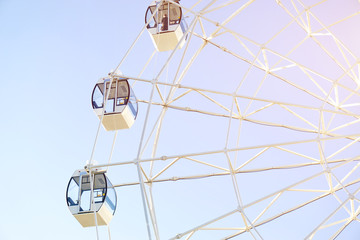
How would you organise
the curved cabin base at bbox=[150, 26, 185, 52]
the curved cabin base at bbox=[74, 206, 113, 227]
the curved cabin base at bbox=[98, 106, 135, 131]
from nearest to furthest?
1. the curved cabin base at bbox=[74, 206, 113, 227]
2. the curved cabin base at bbox=[98, 106, 135, 131]
3. the curved cabin base at bbox=[150, 26, 185, 52]

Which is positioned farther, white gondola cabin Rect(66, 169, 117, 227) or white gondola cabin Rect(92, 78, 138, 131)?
white gondola cabin Rect(92, 78, 138, 131)

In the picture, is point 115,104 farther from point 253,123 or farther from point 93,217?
point 253,123

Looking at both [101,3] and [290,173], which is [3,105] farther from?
[290,173]

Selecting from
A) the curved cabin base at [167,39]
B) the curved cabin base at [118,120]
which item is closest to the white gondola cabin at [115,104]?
the curved cabin base at [118,120]

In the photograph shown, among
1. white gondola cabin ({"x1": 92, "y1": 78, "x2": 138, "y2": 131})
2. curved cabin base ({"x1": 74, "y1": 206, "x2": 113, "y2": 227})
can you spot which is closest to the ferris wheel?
white gondola cabin ({"x1": 92, "y1": 78, "x2": 138, "y2": 131})

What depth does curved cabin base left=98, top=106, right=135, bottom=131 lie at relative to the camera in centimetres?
2523

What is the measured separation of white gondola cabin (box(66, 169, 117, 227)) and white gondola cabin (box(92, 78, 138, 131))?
248 centimetres

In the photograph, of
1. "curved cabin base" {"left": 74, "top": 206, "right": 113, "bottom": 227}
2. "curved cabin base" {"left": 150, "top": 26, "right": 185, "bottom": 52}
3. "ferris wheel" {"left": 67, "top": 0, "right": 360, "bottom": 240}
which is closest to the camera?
"curved cabin base" {"left": 74, "top": 206, "right": 113, "bottom": 227}

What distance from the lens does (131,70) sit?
172ft

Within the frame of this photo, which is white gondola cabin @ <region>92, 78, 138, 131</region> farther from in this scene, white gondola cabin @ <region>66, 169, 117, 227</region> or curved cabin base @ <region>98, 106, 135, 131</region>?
white gondola cabin @ <region>66, 169, 117, 227</region>

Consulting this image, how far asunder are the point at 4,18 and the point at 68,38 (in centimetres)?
797

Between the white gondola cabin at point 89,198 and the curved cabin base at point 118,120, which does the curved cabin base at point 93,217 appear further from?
the curved cabin base at point 118,120

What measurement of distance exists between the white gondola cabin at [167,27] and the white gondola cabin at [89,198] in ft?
22.5

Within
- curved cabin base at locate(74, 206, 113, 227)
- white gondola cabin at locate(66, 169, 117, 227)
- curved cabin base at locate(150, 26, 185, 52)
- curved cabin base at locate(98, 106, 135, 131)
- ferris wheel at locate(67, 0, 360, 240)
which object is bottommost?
curved cabin base at locate(74, 206, 113, 227)
